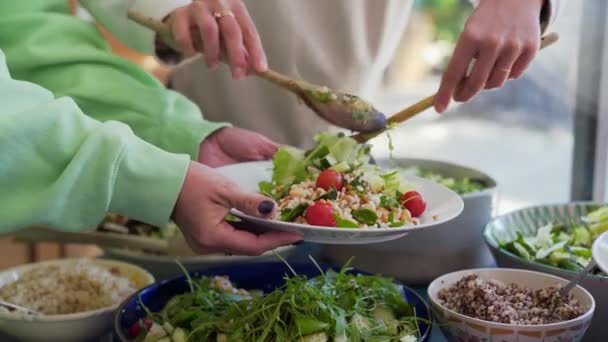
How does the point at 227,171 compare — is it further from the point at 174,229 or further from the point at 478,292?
the point at 478,292

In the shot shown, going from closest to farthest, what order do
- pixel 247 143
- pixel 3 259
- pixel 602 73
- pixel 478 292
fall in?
pixel 478 292
pixel 247 143
pixel 602 73
pixel 3 259

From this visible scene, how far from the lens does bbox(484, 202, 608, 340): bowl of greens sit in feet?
3.41

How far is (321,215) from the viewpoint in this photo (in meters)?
0.94

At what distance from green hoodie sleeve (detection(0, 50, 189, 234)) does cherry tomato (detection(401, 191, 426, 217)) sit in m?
0.32

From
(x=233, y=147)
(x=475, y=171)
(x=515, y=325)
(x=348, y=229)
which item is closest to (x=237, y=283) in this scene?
(x=233, y=147)

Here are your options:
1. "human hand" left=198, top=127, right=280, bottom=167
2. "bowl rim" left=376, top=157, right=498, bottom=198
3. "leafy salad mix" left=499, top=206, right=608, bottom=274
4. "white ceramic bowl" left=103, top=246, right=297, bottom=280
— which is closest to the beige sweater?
"bowl rim" left=376, top=157, right=498, bottom=198

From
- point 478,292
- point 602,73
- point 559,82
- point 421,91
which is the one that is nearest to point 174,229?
point 478,292

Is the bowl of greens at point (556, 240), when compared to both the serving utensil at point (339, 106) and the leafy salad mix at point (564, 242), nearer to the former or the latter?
the leafy salad mix at point (564, 242)

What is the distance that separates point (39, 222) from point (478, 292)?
58cm

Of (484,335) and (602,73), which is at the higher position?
(602,73)

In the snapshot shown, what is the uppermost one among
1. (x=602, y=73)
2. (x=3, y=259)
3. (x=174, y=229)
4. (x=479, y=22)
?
(x=479, y=22)

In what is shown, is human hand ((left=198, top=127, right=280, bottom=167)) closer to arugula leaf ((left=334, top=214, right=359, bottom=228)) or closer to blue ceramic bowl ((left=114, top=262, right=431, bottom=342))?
blue ceramic bowl ((left=114, top=262, right=431, bottom=342))

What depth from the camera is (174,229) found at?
139 centimetres

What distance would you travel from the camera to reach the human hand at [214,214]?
91cm
